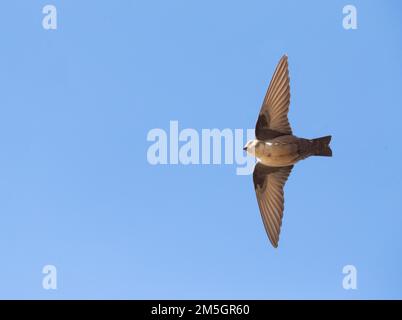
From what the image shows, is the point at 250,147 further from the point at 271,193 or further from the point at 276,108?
the point at 271,193

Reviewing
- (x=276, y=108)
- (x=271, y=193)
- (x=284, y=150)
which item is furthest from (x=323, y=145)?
(x=271, y=193)

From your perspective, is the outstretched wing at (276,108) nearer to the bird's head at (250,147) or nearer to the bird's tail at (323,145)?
the bird's head at (250,147)

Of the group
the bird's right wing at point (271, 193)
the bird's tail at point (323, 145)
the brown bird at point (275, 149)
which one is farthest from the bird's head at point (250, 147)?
the bird's tail at point (323, 145)

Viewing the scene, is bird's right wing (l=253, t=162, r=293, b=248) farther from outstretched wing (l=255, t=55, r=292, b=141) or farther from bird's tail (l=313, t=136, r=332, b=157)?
A: bird's tail (l=313, t=136, r=332, b=157)

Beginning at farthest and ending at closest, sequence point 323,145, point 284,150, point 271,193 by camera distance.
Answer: point 271,193, point 284,150, point 323,145

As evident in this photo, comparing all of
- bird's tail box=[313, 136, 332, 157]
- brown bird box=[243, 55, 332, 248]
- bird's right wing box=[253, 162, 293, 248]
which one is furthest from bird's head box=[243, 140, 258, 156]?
bird's tail box=[313, 136, 332, 157]

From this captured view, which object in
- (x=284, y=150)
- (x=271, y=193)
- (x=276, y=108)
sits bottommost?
(x=271, y=193)
